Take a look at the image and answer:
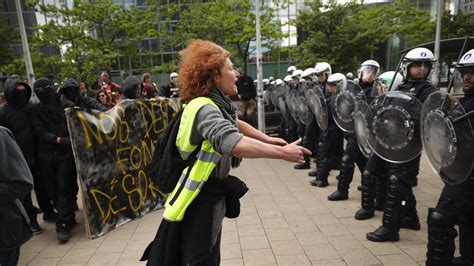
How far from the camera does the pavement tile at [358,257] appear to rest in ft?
10.6

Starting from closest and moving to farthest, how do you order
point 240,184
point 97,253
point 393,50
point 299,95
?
point 240,184
point 97,253
point 299,95
point 393,50

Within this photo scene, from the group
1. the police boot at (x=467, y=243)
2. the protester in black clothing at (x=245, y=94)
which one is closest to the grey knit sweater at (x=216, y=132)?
the police boot at (x=467, y=243)

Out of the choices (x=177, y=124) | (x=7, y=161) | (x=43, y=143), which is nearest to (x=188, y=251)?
(x=177, y=124)

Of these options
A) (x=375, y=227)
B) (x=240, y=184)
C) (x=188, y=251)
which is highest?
(x=240, y=184)

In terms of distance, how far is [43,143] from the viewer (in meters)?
4.23

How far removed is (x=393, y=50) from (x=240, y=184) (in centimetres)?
2655

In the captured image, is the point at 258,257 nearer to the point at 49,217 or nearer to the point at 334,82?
the point at 49,217

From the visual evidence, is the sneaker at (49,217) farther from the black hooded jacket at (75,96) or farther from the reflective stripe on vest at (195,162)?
the reflective stripe on vest at (195,162)

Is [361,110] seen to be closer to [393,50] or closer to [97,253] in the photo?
[97,253]

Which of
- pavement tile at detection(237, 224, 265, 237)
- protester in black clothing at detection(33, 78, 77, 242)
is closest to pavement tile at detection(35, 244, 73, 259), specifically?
protester in black clothing at detection(33, 78, 77, 242)

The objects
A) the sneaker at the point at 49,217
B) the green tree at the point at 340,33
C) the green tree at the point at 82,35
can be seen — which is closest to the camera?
the sneaker at the point at 49,217

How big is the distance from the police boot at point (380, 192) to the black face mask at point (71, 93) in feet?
13.7

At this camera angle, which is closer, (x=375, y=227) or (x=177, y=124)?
(x=177, y=124)

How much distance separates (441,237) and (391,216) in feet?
3.16
